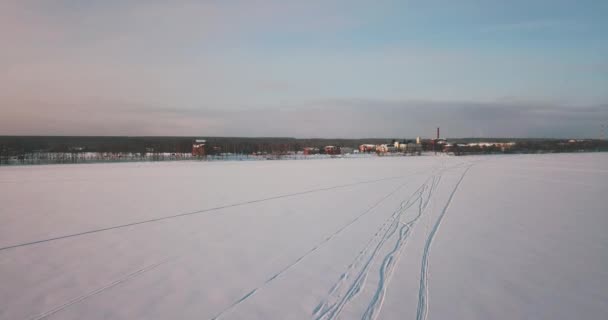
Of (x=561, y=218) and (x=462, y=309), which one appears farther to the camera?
(x=561, y=218)

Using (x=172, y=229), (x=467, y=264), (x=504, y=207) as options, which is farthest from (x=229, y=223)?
(x=504, y=207)

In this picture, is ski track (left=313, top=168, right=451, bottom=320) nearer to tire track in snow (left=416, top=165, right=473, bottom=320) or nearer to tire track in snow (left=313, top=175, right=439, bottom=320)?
tire track in snow (left=313, top=175, right=439, bottom=320)

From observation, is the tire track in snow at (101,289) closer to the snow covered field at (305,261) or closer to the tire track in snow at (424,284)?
the snow covered field at (305,261)

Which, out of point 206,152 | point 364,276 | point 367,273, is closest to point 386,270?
point 367,273

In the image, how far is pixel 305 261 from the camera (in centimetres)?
689

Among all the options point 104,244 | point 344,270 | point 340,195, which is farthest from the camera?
point 340,195

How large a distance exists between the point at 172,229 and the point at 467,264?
7.81 meters

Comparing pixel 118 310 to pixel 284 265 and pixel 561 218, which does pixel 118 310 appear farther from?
pixel 561 218

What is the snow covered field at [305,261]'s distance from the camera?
4957 mm

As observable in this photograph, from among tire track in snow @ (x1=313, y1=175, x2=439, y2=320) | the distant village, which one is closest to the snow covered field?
tire track in snow @ (x1=313, y1=175, x2=439, y2=320)

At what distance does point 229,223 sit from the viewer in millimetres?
10430

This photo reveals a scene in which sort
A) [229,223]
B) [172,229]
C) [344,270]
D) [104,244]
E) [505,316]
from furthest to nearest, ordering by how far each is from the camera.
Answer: [229,223] < [172,229] < [104,244] < [344,270] < [505,316]

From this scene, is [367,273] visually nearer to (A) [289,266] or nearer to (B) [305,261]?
(B) [305,261]

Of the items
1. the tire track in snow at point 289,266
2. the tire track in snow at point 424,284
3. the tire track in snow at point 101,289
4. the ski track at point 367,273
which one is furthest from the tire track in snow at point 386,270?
the tire track in snow at point 101,289
